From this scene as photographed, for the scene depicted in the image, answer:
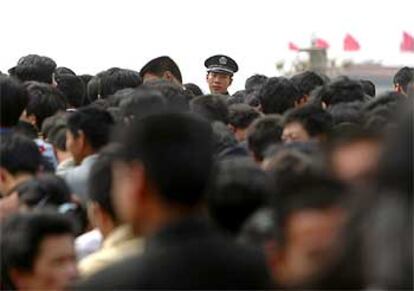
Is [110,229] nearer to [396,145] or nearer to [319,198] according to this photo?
[319,198]

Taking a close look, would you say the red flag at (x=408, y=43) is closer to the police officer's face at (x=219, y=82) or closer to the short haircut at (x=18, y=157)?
the police officer's face at (x=219, y=82)

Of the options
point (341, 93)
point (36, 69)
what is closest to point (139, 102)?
point (341, 93)

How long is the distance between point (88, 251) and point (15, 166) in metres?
0.67

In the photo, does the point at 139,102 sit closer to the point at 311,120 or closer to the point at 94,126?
the point at 94,126

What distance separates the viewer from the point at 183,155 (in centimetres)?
387

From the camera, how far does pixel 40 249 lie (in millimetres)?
4980

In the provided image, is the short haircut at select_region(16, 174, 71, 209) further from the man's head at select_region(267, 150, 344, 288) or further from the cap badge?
the cap badge

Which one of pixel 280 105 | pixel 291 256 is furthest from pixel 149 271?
pixel 280 105

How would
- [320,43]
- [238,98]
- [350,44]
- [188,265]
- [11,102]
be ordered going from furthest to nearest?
[320,43] < [350,44] < [238,98] < [11,102] < [188,265]

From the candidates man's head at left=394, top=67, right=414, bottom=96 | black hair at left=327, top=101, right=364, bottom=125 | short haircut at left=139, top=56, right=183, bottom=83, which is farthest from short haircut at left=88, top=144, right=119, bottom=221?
man's head at left=394, top=67, right=414, bottom=96

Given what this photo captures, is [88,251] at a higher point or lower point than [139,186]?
lower

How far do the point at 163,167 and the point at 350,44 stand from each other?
60.9 metres

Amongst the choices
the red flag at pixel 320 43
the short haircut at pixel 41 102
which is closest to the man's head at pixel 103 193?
the short haircut at pixel 41 102

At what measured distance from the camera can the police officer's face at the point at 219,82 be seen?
12117 mm
